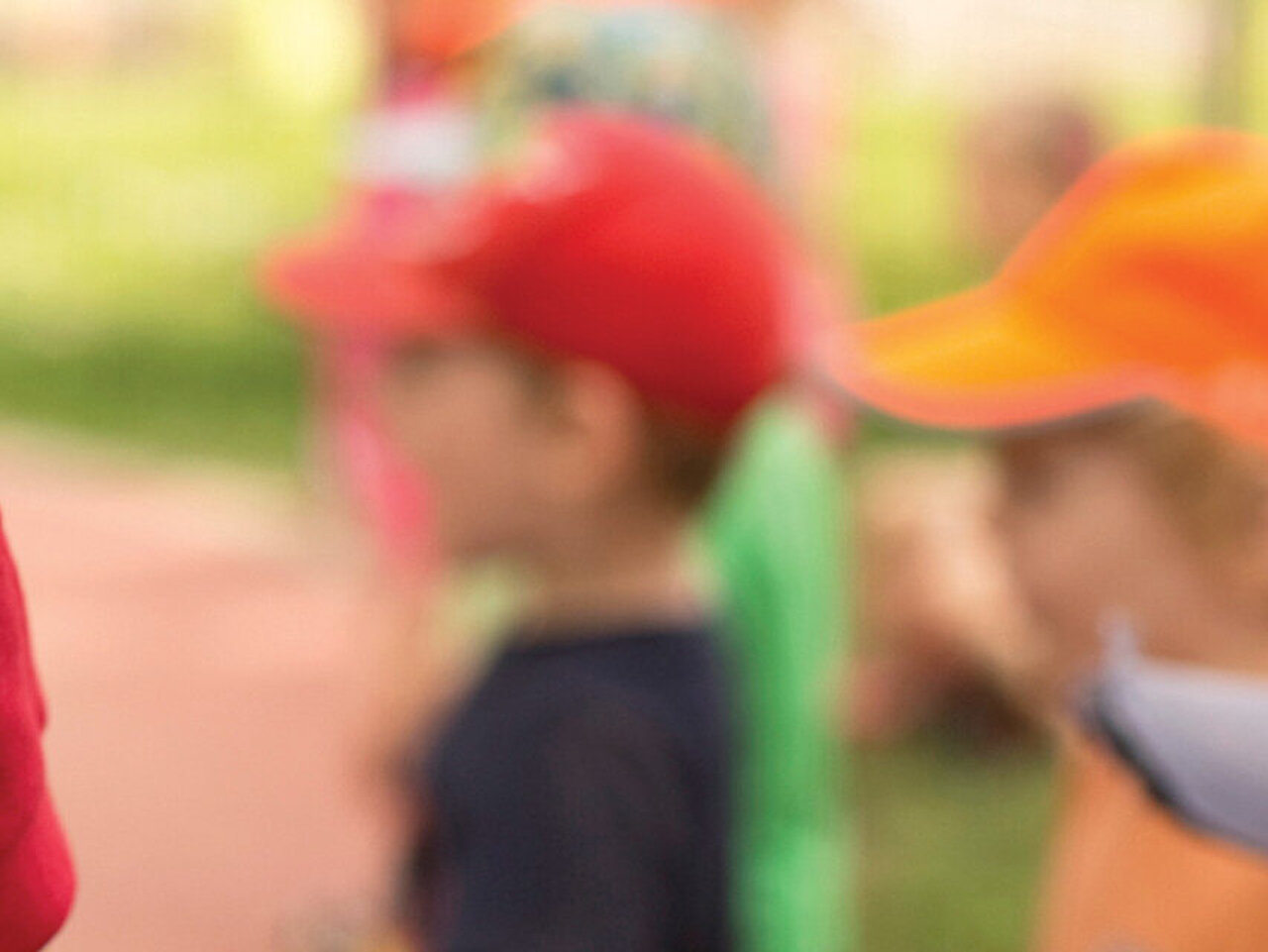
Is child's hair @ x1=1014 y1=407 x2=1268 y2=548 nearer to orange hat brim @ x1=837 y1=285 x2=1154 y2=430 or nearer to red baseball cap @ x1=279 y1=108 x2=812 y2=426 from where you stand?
orange hat brim @ x1=837 y1=285 x2=1154 y2=430

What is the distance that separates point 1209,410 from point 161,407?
17.9 feet

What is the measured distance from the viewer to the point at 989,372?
1263 mm

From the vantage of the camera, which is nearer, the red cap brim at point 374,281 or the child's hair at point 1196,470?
the child's hair at point 1196,470

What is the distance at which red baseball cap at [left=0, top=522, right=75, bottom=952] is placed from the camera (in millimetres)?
430

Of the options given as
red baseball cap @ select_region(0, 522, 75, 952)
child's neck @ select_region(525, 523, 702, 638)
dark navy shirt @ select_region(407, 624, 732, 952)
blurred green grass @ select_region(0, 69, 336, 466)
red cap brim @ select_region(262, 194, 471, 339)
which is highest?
red baseball cap @ select_region(0, 522, 75, 952)

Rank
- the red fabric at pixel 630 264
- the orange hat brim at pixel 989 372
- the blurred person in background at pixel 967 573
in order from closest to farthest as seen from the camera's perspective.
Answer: the orange hat brim at pixel 989 372, the red fabric at pixel 630 264, the blurred person in background at pixel 967 573

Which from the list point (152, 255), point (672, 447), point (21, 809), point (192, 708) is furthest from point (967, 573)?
point (152, 255)

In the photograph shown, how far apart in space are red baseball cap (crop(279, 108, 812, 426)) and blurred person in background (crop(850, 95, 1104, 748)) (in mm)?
1553

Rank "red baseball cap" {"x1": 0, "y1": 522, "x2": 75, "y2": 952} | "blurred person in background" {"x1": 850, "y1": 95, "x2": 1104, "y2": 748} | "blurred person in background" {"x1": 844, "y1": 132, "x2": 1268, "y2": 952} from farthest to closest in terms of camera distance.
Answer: "blurred person in background" {"x1": 850, "y1": 95, "x2": 1104, "y2": 748} → "blurred person in background" {"x1": 844, "y1": 132, "x2": 1268, "y2": 952} → "red baseball cap" {"x1": 0, "y1": 522, "x2": 75, "y2": 952}

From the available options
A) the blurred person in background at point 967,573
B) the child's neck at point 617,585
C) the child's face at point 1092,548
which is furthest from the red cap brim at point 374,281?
the blurred person in background at point 967,573

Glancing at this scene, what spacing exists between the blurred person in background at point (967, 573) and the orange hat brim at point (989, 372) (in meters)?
1.52

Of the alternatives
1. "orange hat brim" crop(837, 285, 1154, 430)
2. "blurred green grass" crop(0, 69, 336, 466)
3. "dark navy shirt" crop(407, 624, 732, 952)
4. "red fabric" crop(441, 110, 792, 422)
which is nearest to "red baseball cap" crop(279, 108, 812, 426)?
"red fabric" crop(441, 110, 792, 422)

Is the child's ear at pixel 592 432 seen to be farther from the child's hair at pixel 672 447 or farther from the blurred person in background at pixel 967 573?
the blurred person in background at pixel 967 573

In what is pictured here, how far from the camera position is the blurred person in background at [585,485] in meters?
1.24
